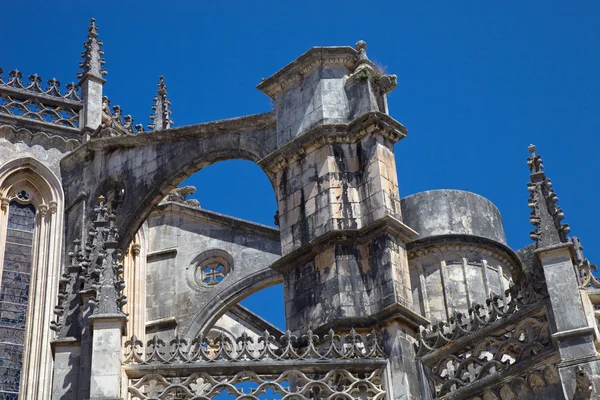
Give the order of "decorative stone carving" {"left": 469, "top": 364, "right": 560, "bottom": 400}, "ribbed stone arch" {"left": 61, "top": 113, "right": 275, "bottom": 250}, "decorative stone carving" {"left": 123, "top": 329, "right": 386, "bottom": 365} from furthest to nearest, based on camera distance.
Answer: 1. "ribbed stone arch" {"left": 61, "top": 113, "right": 275, "bottom": 250}
2. "decorative stone carving" {"left": 123, "top": 329, "right": 386, "bottom": 365}
3. "decorative stone carving" {"left": 469, "top": 364, "right": 560, "bottom": 400}

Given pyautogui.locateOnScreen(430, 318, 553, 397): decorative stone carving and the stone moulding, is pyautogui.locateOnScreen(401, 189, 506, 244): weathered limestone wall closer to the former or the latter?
the stone moulding

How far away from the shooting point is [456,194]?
21031 millimetres

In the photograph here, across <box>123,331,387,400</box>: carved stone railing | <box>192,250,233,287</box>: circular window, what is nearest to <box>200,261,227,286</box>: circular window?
<box>192,250,233,287</box>: circular window

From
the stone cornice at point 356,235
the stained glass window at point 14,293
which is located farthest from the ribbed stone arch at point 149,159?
the stone cornice at point 356,235

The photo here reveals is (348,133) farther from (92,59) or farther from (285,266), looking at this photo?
(92,59)

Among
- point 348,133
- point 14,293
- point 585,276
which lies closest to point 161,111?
point 14,293

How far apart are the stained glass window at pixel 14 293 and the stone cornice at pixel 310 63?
654 cm

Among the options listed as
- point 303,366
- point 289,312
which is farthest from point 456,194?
point 303,366

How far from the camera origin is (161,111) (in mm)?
28000

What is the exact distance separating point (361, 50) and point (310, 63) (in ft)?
2.50

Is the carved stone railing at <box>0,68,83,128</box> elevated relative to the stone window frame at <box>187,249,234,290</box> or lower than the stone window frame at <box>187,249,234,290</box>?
elevated

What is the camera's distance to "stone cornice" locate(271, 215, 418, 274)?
15945 millimetres

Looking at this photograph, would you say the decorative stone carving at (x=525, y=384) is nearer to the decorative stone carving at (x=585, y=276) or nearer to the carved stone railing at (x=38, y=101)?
the decorative stone carving at (x=585, y=276)

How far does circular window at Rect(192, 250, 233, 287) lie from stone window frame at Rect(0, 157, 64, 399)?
9.53 feet
